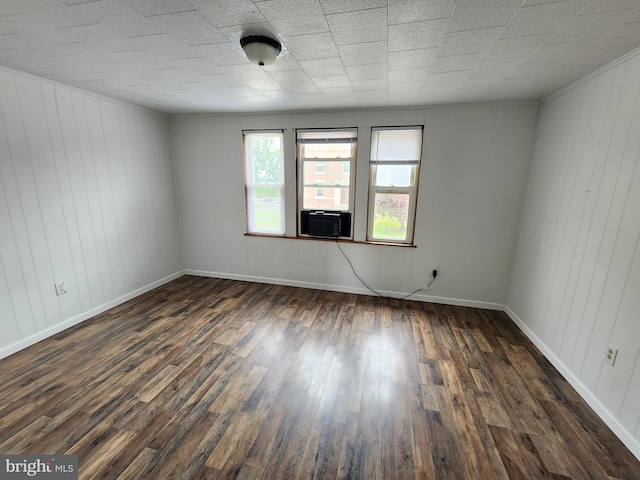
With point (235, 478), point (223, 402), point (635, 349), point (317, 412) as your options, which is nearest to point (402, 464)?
point (317, 412)

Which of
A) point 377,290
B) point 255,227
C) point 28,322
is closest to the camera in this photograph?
point 28,322

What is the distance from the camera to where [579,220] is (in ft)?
7.00

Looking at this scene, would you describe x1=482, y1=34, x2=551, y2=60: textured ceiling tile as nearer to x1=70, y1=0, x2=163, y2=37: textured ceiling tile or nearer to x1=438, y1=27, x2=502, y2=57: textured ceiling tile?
x1=438, y1=27, x2=502, y2=57: textured ceiling tile

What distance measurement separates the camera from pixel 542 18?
1.40 m

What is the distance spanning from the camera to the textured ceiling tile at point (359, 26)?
140 cm

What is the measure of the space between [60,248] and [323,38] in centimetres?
308

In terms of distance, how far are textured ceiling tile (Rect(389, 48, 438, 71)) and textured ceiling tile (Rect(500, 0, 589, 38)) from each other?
419 millimetres

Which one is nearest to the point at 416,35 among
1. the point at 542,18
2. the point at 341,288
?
the point at 542,18

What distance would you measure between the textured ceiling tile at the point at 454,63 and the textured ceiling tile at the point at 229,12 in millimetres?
1269

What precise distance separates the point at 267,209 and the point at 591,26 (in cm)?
340

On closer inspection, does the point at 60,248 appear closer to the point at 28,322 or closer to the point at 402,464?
the point at 28,322

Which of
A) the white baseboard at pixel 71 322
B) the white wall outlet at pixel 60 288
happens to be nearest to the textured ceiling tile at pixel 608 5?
the white wall outlet at pixel 60 288

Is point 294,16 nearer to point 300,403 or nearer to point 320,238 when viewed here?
point 300,403

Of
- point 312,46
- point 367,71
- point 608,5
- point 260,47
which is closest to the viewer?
point 608,5
